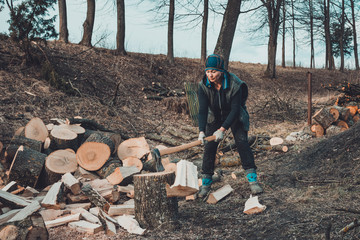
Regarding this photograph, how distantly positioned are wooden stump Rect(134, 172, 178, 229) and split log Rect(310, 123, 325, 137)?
5.26m

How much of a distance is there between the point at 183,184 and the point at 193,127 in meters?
6.60

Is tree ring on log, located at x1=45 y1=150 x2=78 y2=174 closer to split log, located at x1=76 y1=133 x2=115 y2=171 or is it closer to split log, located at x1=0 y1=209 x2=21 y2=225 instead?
split log, located at x1=76 y1=133 x2=115 y2=171

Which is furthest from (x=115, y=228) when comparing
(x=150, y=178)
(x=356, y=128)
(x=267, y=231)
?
(x=356, y=128)

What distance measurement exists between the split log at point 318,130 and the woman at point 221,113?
404cm

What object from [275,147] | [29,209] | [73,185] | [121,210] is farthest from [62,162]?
[275,147]

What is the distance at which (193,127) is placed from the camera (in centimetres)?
973

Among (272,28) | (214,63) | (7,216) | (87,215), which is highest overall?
(272,28)

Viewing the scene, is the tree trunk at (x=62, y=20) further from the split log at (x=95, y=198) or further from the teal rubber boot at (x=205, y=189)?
the teal rubber boot at (x=205, y=189)

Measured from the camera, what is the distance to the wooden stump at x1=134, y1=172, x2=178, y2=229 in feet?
11.3

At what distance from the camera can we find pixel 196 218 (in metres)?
3.64

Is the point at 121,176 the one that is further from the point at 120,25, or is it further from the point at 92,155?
the point at 120,25

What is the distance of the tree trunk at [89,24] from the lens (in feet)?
46.4

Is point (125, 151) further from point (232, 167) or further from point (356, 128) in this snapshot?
point (356, 128)

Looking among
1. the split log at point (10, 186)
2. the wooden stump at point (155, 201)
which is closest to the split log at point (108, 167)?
the split log at point (10, 186)
